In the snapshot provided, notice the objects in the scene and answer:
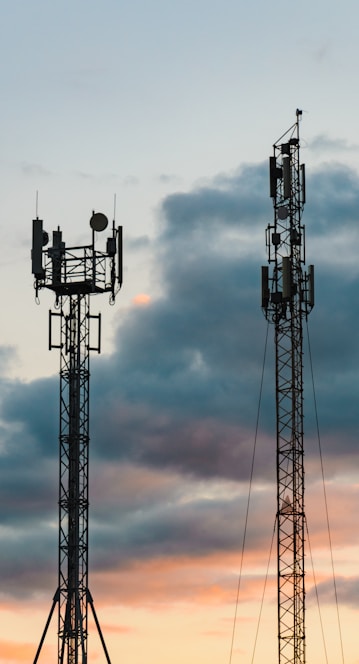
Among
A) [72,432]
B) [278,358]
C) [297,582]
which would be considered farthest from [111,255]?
[297,582]

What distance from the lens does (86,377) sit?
6422 inches

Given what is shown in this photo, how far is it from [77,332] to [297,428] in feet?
96.5

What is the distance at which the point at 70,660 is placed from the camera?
15888 centimetres

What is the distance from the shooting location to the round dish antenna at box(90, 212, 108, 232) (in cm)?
16662

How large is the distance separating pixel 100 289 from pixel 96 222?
6181 millimetres

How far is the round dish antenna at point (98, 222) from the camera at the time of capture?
167 metres

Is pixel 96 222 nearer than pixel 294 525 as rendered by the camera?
Yes

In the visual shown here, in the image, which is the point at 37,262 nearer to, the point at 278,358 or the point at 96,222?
the point at 96,222

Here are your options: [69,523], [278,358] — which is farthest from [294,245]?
[69,523]

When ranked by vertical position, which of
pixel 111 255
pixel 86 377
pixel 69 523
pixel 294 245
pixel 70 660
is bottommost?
pixel 70 660

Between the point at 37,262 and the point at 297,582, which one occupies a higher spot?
the point at 37,262

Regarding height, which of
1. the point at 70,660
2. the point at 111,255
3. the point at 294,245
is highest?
the point at 294,245

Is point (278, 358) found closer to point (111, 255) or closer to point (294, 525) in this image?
point (294, 525)

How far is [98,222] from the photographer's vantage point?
16675cm
